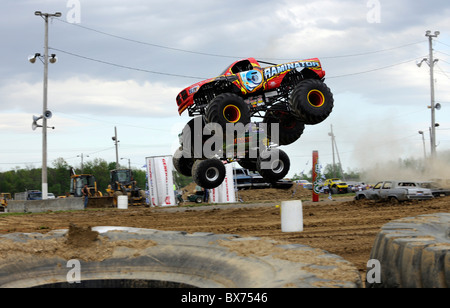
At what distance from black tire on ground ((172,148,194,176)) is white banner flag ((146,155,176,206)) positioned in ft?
38.2

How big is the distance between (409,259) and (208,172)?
1283 cm

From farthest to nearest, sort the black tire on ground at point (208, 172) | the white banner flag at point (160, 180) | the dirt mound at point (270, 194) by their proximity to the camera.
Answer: the dirt mound at point (270, 194), the white banner flag at point (160, 180), the black tire on ground at point (208, 172)

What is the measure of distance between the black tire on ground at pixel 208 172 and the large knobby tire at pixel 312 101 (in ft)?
10.8

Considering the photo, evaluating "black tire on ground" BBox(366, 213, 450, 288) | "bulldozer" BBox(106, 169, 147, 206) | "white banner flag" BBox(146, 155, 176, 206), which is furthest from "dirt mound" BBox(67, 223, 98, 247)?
"bulldozer" BBox(106, 169, 147, 206)

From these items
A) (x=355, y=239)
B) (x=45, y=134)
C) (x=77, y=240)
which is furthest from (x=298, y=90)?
(x=45, y=134)

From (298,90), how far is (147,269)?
10493 mm

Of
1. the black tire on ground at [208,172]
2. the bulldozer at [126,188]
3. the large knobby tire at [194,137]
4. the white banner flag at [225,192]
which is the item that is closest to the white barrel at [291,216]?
the large knobby tire at [194,137]

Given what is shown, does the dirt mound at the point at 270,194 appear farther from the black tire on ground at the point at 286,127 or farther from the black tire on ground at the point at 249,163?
the black tire on ground at the point at 286,127

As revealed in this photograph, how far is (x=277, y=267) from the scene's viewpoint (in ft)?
10.1

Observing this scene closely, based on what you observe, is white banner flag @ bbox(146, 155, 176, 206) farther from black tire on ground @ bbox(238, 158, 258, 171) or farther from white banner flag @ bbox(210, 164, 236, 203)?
black tire on ground @ bbox(238, 158, 258, 171)

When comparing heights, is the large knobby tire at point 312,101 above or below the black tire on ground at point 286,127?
above

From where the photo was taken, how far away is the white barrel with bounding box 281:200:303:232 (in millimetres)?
10812

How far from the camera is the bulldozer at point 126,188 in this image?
110 feet

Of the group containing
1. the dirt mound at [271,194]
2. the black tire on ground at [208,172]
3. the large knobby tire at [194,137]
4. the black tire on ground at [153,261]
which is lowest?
the dirt mound at [271,194]
